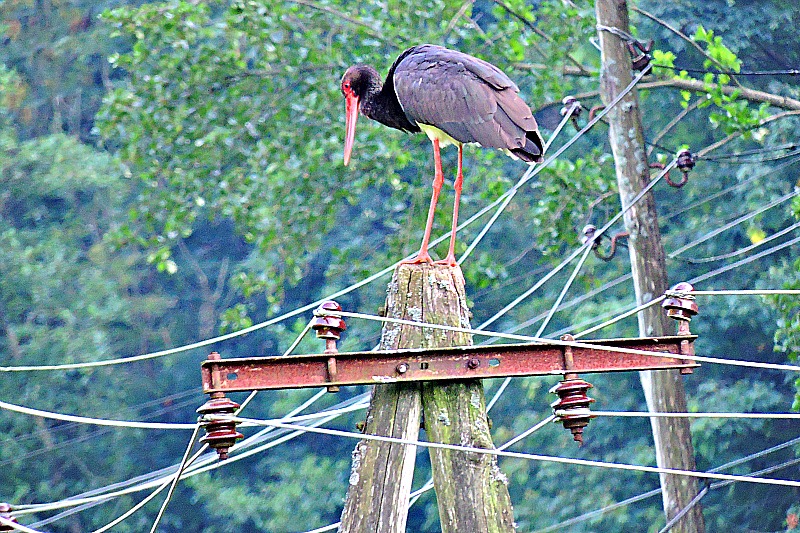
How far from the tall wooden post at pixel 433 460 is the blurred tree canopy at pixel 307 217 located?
3.75 metres

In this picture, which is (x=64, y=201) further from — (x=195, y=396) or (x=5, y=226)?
(x=195, y=396)

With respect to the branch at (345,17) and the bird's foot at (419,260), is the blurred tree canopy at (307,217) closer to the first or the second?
the branch at (345,17)

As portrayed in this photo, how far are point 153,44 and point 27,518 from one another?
9.66 m

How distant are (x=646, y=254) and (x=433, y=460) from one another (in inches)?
145

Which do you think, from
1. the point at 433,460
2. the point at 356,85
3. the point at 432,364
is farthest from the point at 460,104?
the point at 433,460

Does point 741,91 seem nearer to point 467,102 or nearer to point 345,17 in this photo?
point 345,17

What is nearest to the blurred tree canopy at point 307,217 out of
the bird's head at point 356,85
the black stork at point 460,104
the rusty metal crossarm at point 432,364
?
the bird's head at point 356,85

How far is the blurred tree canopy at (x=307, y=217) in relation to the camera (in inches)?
362

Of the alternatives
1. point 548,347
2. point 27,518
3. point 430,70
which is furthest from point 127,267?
point 548,347

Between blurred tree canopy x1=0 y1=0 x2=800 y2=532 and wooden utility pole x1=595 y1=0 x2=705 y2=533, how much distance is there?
657mm

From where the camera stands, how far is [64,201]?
746 inches

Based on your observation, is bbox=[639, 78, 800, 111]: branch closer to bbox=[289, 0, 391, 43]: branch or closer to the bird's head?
bbox=[289, 0, 391, 43]: branch

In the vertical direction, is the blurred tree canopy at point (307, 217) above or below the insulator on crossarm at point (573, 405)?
above

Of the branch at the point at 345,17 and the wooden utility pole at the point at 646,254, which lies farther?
the branch at the point at 345,17
